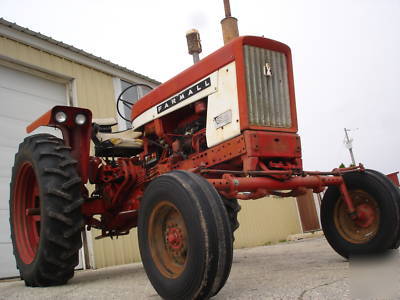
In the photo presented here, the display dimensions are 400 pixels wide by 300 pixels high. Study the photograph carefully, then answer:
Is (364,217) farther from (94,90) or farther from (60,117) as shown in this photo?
(94,90)

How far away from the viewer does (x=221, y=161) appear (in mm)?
3285

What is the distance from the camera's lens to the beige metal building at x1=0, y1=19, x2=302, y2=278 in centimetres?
602

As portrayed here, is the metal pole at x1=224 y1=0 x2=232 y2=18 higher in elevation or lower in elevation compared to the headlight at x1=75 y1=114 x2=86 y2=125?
higher

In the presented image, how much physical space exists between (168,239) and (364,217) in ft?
5.92

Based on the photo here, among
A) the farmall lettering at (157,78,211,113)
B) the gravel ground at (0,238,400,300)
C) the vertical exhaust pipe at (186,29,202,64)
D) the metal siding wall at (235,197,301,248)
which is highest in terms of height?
the vertical exhaust pipe at (186,29,202,64)

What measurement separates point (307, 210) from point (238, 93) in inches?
398

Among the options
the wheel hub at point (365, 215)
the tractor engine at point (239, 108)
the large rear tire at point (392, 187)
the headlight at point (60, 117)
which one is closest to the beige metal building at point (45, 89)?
the headlight at point (60, 117)

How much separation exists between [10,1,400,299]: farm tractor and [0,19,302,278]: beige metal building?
2.05 metres

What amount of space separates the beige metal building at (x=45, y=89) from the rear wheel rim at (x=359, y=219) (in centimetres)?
400

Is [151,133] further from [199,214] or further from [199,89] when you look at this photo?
[199,214]

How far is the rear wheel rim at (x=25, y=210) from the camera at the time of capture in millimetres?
4137

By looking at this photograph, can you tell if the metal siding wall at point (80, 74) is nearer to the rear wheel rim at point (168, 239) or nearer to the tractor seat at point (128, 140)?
the tractor seat at point (128, 140)

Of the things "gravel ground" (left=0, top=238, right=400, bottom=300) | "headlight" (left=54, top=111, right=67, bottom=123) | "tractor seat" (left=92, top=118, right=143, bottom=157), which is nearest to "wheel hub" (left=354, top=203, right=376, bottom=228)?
"gravel ground" (left=0, top=238, right=400, bottom=300)

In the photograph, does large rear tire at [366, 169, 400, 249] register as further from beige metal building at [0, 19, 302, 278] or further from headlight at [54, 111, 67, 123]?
beige metal building at [0, 19, 302, 278]
